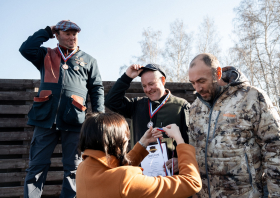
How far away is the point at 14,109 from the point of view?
3.95 metres

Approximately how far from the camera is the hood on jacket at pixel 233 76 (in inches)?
85.6

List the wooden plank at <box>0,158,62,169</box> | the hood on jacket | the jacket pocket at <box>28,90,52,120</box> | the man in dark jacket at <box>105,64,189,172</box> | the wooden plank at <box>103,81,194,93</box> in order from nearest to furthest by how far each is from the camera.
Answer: the hood on jacket, the man in dark jacket at <box>105,64,189,172</box>, the jacket pocket at <box>28,90,52,120</box>, the wooden plank at <box>0,158,62,169</box>, the wooden plank at <box>103,81,194,93</box>

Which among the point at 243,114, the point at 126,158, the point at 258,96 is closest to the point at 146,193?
the point at 126,158

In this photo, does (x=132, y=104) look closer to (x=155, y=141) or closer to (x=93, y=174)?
(x=155, y=141)

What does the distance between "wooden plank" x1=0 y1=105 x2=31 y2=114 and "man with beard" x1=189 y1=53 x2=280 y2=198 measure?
3030mm

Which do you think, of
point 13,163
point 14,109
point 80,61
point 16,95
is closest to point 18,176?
point 13,163

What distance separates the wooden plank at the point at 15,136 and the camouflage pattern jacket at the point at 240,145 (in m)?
2.99

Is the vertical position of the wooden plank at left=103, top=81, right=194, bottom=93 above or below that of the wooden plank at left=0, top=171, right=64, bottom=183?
above

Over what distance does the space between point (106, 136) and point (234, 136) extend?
1.20 m

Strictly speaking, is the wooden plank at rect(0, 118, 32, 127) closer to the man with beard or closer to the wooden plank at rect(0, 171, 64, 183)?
the wooden plank at rect(0, 171, 64, 183)

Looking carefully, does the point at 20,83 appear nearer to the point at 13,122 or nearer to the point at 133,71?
the point at 13,122

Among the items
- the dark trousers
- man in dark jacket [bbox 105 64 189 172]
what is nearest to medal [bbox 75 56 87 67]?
man in dark jacket [bbox 105 64 189 172]

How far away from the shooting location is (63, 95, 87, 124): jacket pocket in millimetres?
2826

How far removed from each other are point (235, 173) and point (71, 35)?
2611mm
